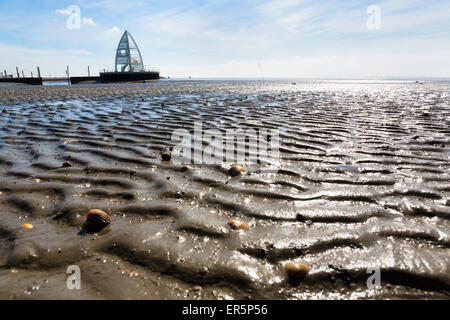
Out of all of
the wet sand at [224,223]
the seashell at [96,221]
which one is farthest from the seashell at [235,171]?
the seashell at [96,221]

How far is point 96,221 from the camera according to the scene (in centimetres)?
228

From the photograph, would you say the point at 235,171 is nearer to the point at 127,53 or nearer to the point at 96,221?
the point at 96,221

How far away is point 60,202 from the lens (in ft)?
9.03

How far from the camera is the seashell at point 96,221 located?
88.7 inches

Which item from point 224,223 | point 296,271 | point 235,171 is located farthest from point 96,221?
point 235,171

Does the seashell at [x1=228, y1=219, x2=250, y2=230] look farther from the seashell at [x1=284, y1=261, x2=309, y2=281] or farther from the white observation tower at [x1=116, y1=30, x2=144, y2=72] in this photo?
the white observation tower at [x1=116, y1=30, x2=144, y2=72]

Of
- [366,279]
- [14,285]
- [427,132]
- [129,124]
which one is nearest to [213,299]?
[366,279]

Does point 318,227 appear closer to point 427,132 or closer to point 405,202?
Result: point 405,202

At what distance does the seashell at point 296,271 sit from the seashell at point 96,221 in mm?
1619

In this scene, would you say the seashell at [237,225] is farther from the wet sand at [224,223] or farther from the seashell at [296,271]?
the seashell at [296,271]

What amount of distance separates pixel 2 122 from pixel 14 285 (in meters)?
7.40

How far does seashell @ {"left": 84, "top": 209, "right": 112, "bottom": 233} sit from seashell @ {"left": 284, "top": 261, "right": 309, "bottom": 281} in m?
1.62

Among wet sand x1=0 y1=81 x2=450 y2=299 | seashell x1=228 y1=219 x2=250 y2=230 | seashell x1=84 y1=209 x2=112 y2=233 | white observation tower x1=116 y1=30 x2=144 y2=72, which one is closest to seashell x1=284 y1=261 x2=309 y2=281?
wet sand x1=0 y1=81 x2=450 y2=299

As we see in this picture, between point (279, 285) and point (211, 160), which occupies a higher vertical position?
point (211, 160)
